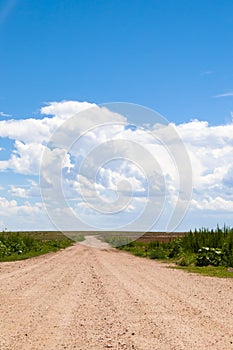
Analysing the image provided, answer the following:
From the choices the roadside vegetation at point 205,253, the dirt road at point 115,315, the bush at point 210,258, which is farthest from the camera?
the bush at point 210,258

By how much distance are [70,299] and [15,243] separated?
30196mm

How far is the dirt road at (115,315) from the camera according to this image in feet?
26.7

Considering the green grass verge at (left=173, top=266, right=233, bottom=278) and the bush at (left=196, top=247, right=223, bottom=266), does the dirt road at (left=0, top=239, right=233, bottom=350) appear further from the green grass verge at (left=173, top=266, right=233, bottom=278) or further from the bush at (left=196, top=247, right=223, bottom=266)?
the bush at (left=196, top=247, right=223, bottom=266)

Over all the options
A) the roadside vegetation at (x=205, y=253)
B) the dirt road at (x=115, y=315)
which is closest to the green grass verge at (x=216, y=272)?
the roadside vegetation at (x=205, y=253)

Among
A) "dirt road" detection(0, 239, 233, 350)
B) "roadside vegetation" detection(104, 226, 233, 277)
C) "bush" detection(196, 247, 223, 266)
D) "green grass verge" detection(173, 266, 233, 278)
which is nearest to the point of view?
"dirt road" detection(0, 239, 233, 350)

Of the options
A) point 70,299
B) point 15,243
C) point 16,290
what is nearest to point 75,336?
point 70,299

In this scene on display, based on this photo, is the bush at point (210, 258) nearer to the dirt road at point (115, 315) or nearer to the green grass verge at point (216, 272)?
the green grass verge at point (216, 272)

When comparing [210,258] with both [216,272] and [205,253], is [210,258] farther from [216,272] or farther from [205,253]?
[216,272]

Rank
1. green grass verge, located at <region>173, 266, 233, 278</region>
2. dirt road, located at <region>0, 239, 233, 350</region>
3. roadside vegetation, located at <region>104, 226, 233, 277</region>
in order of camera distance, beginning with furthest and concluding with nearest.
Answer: roadside vegetation, located at <region>104, 226, 233, 277</region> < green grass verge, located at <region>173, 266, 233, 278</region> < dirt road, located at <region>0, 239, 233, 350</region>

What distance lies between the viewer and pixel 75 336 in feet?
28.0

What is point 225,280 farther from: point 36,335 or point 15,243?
point 15,243

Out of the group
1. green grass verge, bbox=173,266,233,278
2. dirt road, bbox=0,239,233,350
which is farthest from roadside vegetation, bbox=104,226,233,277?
dirt road, bbox=0,239,233,350

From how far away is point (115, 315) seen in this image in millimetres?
10578

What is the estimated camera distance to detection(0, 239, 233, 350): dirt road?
8.12 meters
